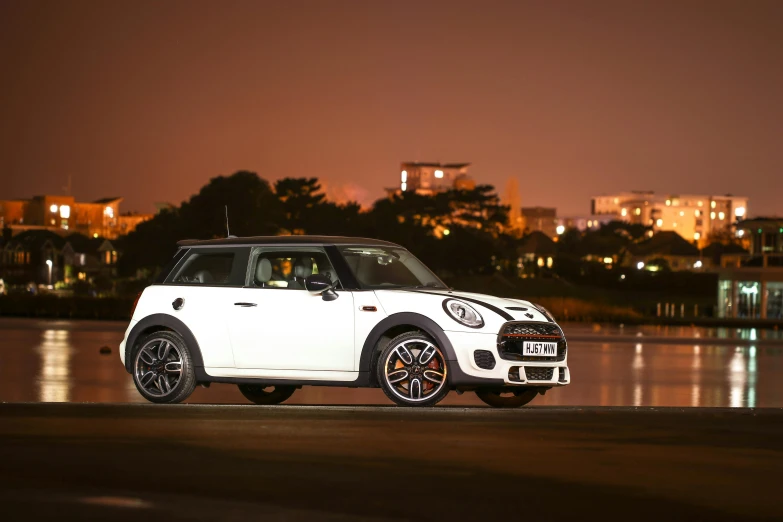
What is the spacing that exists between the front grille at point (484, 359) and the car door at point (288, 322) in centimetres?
109

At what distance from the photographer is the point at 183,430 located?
9.12m

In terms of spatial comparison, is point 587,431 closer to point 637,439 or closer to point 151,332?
point 637,439

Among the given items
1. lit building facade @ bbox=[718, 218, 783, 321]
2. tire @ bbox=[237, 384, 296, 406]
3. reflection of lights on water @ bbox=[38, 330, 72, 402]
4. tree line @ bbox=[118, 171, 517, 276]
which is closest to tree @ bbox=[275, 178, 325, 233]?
tree line @ bbox=[118, 171, 517, 276]

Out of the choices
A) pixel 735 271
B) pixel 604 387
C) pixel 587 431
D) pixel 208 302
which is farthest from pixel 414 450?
pixel 735 271

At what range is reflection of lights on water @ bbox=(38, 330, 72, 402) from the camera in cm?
1449

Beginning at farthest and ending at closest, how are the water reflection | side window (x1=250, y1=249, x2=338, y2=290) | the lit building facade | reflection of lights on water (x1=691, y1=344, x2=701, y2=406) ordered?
1. the lit building facade
2. reflection of lights on water (x1=691, y1=344, x2=701, y2=406)
3. the water reflection
4. side window (x1=250, y1=249, x2=338, y2=290)

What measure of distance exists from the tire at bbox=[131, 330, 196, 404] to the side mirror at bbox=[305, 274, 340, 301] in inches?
53.1

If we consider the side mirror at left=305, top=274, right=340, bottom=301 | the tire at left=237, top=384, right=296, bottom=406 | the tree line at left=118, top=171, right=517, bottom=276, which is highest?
the tree line at left=118, top=171, right=517, bottom=276

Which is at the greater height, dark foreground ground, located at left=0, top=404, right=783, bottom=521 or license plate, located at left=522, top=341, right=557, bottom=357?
license plate, located at left=522, top=341, right=557, bottom=357

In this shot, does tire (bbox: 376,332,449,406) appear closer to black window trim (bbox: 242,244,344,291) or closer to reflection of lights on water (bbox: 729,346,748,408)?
black window trim (bbox: 242,244,344,291)

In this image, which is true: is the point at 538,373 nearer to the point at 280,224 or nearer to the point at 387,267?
the point at 387,267

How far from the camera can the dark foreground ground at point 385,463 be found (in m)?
6.29

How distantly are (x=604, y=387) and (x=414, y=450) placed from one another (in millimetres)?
9534

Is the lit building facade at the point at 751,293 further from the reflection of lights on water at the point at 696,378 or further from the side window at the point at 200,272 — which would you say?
the side window at the point at 200,272
